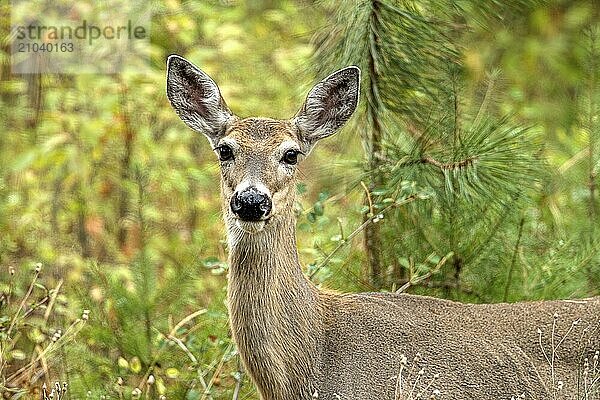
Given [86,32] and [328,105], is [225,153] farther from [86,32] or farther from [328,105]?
[86,32]

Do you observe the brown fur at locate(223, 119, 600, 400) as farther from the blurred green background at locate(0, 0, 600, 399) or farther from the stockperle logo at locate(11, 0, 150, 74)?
the stockperle logo at locate(11, 0, 150, 74)

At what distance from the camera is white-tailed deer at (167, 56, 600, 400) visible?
5219 millimetres

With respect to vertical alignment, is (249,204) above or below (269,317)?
above

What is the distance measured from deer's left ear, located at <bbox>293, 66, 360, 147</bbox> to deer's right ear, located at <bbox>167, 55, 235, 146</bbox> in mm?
363

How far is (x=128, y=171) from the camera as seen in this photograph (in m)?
9.53

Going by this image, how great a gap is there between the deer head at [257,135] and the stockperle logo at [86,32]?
12.8ft

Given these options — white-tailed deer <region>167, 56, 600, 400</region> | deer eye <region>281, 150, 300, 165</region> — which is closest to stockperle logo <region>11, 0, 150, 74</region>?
white-tailed deer <region>167, 56, 600, 400</region>

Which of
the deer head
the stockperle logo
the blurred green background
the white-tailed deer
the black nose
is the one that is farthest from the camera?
the stockperle logo

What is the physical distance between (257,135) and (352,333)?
1003mm

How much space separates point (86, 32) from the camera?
9.62 meters

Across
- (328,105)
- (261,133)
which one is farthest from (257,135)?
(328,105)

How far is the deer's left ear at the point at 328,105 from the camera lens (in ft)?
18.4

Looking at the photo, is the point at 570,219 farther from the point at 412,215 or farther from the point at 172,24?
the point at 172,24

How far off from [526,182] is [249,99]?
14.2 feet
